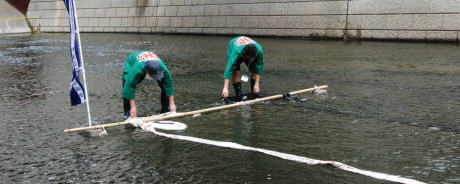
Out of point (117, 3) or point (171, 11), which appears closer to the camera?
point (171, 11)

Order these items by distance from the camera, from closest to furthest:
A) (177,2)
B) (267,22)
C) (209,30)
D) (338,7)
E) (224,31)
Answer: (338,7), (267,22), (224,31), (209,30), (177,2)

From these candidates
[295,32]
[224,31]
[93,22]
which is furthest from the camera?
[93,22]

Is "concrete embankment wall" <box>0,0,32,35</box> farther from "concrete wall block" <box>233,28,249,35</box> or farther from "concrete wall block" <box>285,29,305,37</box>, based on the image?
"concrete wall block" <box>285,29,305,37</box>

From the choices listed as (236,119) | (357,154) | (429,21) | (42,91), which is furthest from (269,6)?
(357,154)

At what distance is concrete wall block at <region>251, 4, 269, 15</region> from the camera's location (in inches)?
637

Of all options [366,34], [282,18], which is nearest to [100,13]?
[282,18]

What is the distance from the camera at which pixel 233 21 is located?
17297 mm

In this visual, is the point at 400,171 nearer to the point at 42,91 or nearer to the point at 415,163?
the point at 415,163

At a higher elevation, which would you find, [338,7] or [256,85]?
[338,7]

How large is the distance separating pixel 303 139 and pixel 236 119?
3.77ft

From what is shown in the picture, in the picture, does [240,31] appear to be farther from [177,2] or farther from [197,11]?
[177,2]

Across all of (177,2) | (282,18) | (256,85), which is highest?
(177,2)

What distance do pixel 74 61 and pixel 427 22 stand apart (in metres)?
10.3

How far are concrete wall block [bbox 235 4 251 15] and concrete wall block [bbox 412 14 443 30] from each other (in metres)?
5.89
